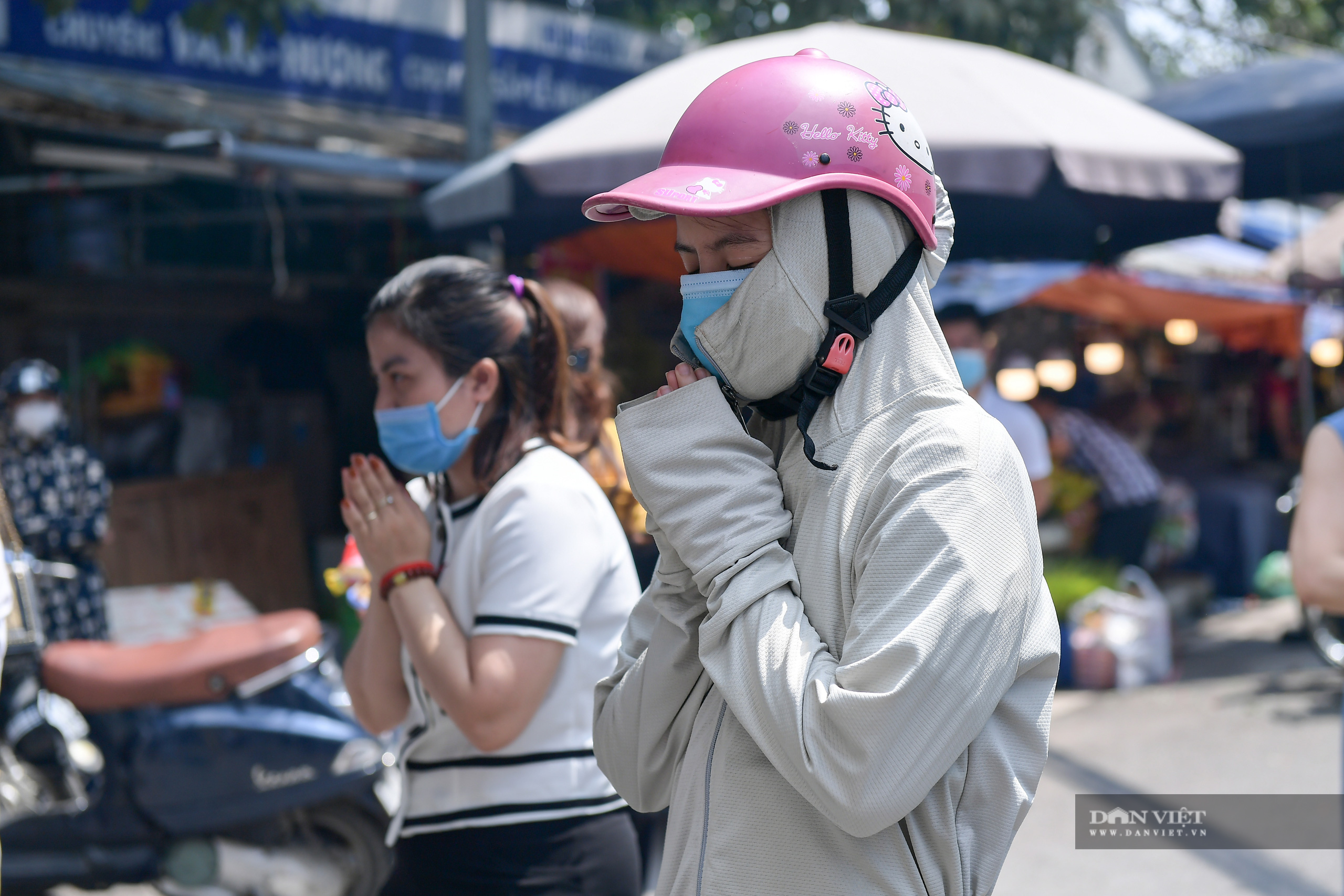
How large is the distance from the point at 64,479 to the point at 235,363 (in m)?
2.88

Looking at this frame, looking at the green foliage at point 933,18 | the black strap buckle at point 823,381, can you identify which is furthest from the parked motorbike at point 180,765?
the green foliage at point 933,18

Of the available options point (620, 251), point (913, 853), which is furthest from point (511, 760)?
point (620, 251)

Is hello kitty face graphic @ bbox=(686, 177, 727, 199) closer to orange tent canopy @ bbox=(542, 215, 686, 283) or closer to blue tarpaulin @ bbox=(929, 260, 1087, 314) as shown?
orange tent canopy @ bbox=(542, 215, 686, 283)

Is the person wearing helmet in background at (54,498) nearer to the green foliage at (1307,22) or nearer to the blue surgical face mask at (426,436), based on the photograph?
the blue surgical face mask at (426,436)

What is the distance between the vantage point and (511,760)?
196 centimetres

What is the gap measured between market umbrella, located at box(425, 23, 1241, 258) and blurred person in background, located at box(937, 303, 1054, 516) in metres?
0.51

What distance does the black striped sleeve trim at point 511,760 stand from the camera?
1958 mm

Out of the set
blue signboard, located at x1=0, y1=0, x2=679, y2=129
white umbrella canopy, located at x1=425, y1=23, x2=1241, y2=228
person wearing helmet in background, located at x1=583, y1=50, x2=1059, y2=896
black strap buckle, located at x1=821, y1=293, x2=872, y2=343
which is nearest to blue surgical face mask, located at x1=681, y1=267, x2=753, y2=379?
person wearing helmet in background, located at x1=583, y1=50, x2=1059, y2=896

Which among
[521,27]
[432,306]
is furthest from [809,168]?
[521,27]

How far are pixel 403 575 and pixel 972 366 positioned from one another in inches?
158

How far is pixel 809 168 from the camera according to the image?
3.99 ft

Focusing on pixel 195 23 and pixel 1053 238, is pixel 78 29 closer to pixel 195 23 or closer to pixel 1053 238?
pixel 195 23

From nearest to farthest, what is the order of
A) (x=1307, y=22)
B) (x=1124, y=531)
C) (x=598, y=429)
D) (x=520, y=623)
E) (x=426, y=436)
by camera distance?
(x=520, y=623) → (x=426, y=436) → (x=598, y=429) → (x=1124, y=531) → (x=1307, y=22)

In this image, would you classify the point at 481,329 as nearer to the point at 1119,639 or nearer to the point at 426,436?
the point at 426,436
